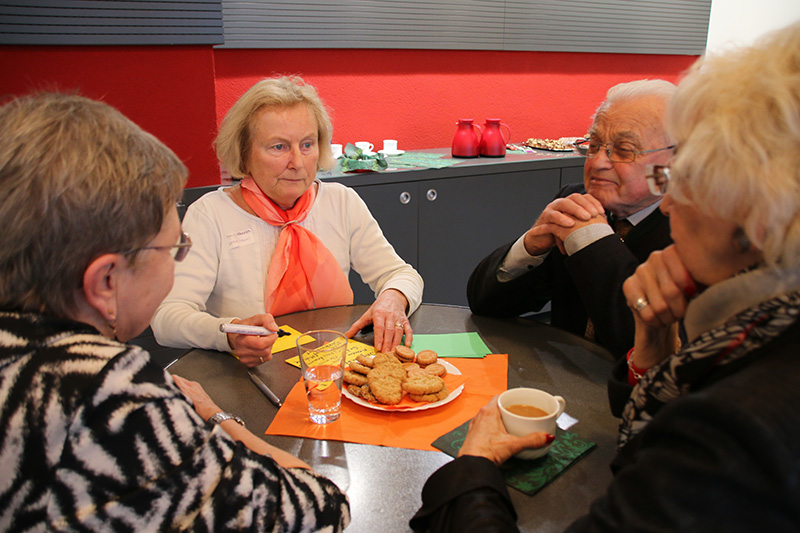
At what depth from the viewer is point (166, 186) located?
0.90 meters

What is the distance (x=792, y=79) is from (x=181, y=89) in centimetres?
250

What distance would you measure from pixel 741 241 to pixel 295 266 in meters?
1.48

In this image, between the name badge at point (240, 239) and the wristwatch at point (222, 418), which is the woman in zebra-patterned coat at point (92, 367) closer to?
the wristwatch at point (222, 418)

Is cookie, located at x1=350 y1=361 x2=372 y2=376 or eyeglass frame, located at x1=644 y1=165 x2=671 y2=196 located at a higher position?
eyeglass frame, located at x1=644 y1=165 x2=671 y2=196

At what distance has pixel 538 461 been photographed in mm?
1099

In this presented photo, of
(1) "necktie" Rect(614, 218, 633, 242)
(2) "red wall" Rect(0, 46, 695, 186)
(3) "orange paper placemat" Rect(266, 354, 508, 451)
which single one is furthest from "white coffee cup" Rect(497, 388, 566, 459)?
(2) "red wall" Rect(0, 46, 695, 186)

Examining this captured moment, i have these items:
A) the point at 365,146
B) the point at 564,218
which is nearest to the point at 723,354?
the point at 564,218

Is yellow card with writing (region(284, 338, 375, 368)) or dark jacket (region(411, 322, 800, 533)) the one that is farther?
yellow card with writing (region(284, 338, 375, 368))

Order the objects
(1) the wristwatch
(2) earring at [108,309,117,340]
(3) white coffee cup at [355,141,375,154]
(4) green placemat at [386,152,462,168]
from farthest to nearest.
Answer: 1. (3) white coffee cup at [355,141,375,154]
2. (4) green placemat at [386,152,462,168]
3. (1) the wristwatch
4. (2) earring at [108,309,117,340]

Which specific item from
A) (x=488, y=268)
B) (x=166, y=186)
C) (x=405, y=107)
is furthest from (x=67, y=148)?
(x=405, y=107)

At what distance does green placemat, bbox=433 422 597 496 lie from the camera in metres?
1.04

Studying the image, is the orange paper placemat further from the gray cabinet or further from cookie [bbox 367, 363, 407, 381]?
the gray cabinet

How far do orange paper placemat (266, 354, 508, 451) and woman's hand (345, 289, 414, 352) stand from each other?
0.94ft

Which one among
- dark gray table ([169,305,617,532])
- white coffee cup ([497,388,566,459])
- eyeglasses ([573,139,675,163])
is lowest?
dark gray table ([169,305,617,532])
